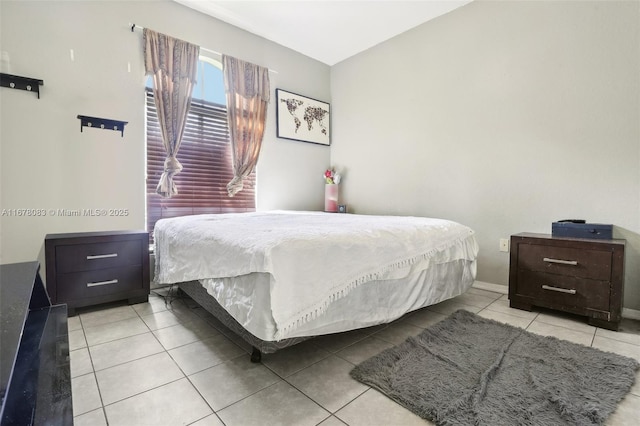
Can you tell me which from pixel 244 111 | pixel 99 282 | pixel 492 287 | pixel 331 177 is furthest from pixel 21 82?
pixel 492 287

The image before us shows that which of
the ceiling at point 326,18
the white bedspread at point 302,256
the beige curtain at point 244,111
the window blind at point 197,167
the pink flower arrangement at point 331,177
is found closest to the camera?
the white bedspread at point 302,256

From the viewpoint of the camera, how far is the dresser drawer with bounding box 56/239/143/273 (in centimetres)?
211

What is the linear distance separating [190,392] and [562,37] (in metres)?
3.41

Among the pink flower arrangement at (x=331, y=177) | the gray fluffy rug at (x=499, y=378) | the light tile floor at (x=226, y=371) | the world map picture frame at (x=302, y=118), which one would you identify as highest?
the world map picture frame at (x=302, y=118)

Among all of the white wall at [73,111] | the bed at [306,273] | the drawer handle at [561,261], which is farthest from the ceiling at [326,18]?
the drawer handle at [561,261]

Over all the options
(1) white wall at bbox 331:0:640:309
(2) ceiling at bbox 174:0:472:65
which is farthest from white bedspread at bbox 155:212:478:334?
(2) ceiling at bbox 174:0:472:65

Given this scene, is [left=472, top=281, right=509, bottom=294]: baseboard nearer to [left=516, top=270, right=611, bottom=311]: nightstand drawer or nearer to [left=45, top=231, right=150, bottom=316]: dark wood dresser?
[left=516, top=270, right=611, bottom=311]: nightstand drawer

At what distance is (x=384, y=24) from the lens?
3.27 meters

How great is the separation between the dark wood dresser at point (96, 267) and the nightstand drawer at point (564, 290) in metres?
2.92

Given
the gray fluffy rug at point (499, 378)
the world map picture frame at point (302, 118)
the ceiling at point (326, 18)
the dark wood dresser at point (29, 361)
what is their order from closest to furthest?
the dark wood dresser at point (29, 361) < the gray fluffy rug at point (499, 378) < the ceiling at point (326, 18) < the world map picture frame at point (302, 118)

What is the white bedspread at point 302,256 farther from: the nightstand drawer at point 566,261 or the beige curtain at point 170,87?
the beige curtain at point 170,87

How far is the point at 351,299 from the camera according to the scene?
154 cm

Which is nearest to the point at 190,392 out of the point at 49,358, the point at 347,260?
the point at 49,358

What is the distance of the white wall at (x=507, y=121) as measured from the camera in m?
2.15
